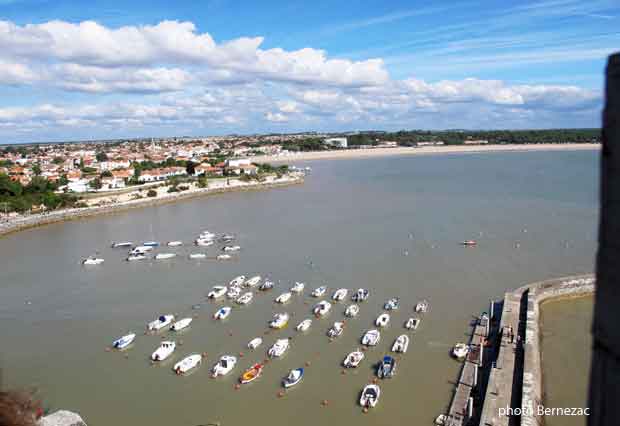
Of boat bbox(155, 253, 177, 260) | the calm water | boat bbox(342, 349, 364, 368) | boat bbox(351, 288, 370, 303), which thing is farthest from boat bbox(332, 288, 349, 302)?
boat bbox(155, 253, 177, 260)

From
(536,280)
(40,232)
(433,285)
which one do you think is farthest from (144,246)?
(536,280)

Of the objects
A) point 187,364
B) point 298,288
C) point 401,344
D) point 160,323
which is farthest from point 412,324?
point 160,323

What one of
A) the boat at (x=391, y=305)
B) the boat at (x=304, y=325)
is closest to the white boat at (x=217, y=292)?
the boat at (x=304, y=325)

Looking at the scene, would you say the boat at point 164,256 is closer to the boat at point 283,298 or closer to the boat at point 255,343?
the boat at point 283,298

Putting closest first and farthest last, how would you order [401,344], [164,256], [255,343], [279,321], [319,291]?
[401,344] < [255,343] < [279,321] < [319,291] < [164,256]

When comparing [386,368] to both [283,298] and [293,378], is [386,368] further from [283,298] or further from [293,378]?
[283,298]

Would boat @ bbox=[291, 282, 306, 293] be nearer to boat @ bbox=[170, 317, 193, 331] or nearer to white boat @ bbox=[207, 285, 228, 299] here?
white boat @ bbox=[207, 285, 228, 299]
